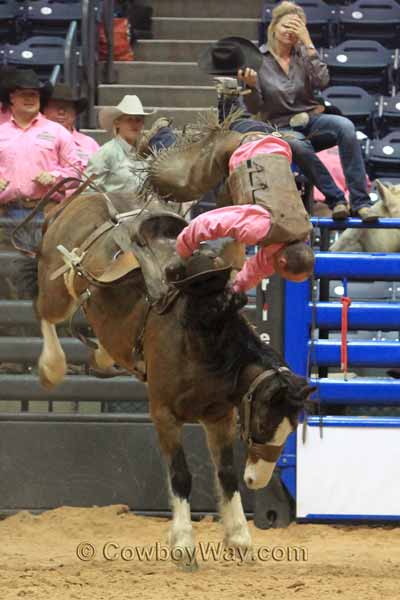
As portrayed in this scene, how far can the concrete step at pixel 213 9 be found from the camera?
12117 mm

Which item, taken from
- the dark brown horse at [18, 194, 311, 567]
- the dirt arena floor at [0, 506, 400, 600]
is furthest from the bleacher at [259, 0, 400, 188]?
the dark brown horse at [18, 194, 311, 567]

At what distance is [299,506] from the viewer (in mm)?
6609

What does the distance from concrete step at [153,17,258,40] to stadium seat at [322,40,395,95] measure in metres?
1.05

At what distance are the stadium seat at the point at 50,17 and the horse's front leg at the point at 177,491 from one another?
6.75m

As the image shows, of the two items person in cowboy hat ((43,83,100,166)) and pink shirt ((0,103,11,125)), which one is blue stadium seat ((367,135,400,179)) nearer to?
person in cowboy hat ((43,83,100,166))

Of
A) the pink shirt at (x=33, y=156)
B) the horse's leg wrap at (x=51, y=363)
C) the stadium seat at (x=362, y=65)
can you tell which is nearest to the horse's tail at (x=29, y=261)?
the horse's leg wrap at (x=51, y=363)

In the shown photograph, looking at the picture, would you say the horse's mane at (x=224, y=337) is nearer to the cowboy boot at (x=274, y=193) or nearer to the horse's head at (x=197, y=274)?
the horse's head at (x=197, y=274)

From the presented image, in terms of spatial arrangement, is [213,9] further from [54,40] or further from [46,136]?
[46,136]

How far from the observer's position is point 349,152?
269 inches

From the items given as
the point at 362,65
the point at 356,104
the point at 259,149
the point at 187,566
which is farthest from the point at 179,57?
the point at 187,566

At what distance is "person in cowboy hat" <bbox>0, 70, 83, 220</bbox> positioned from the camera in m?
8.12

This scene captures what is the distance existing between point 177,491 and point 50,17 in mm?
7200

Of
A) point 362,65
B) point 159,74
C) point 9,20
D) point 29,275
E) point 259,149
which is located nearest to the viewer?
point 259,149

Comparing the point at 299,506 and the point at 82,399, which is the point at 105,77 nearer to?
the point at 82,399
